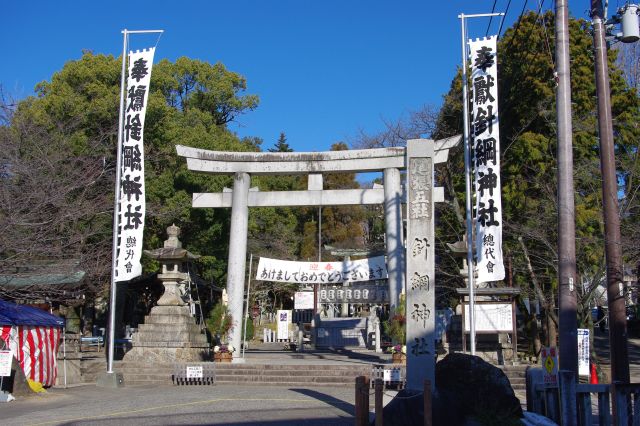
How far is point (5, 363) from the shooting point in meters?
15.4

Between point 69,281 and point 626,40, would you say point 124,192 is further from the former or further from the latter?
point 626,40

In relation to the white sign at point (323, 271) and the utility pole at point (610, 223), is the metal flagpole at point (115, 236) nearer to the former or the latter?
the white sign at point (323, 271)

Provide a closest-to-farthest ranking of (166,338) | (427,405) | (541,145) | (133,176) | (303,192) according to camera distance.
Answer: (427,405) → (133,176) → (166,338) → (303,192) → (541,145)

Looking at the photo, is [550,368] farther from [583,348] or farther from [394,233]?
[394,233]

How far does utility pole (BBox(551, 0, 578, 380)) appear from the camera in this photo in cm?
1085

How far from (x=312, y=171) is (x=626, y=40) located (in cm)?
1182

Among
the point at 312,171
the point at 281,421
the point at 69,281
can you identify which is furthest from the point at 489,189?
the point at 69,281

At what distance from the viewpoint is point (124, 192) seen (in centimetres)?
2089

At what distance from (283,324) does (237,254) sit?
15324mm

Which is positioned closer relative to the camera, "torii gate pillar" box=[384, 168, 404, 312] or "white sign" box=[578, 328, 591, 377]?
"white sign" box=[578, 328, 591, 377]

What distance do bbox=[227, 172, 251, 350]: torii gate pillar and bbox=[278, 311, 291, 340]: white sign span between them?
13909mm

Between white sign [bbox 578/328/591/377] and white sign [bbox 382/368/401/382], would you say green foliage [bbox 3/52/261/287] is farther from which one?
white sign [bbox 578/328/591/377]

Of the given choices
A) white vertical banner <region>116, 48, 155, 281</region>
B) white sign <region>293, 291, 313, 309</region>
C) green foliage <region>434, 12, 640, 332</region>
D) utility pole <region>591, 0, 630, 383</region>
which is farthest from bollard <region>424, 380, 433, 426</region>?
white sign <region>293, 291, 313, 309</region>

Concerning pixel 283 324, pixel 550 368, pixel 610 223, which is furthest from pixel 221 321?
pixel 283 324
